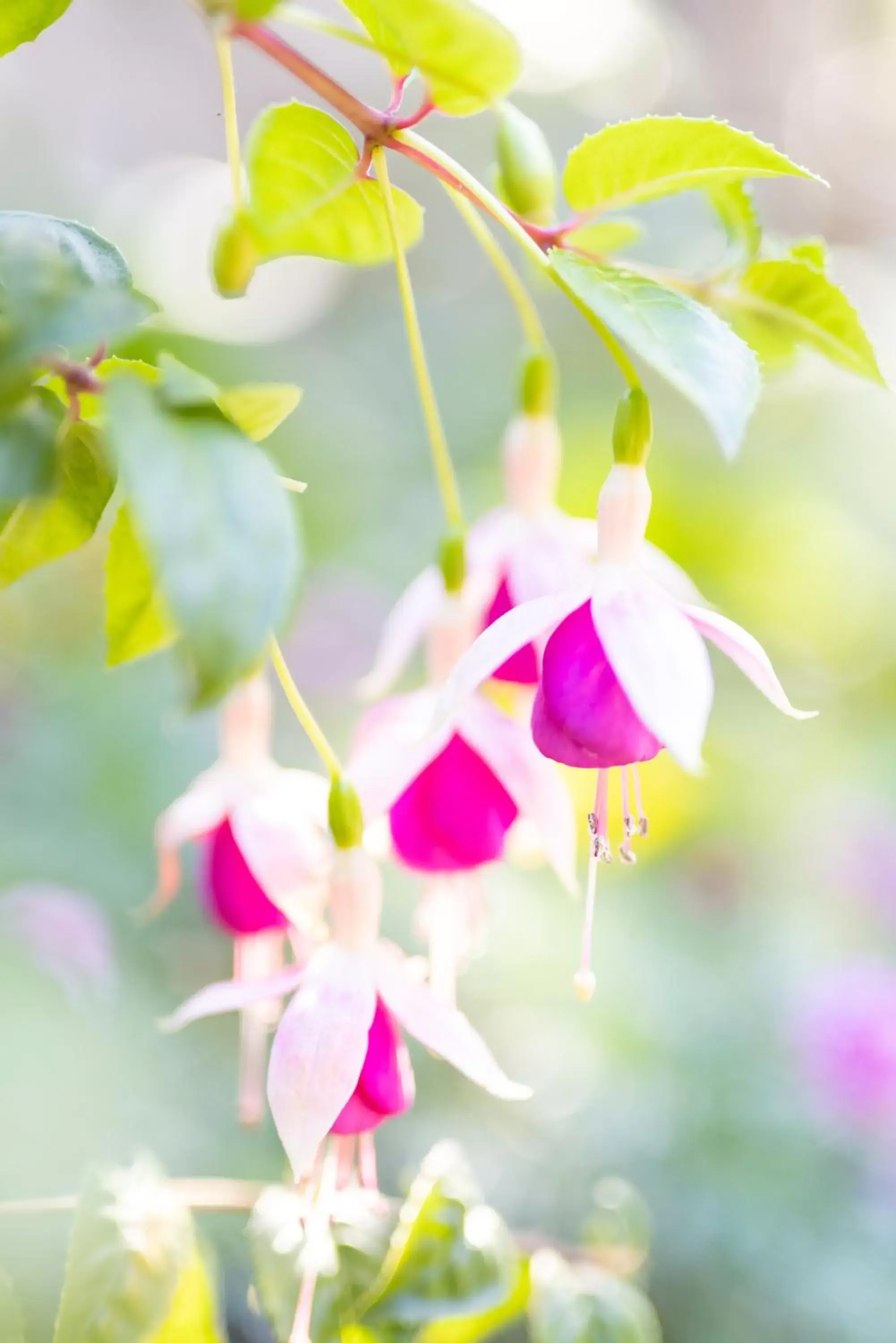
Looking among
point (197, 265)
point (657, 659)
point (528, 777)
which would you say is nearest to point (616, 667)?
point (657, 659)

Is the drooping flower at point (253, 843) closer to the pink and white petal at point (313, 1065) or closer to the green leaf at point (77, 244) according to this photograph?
the pink and white petal at point (313, 1065)

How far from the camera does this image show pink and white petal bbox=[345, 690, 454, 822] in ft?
2.08

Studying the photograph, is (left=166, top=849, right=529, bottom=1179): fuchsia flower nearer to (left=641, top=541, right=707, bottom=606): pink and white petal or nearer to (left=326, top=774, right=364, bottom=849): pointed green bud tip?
(left=326, top=774, right=364, bottom=849): pointed green bud tip

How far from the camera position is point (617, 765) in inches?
21.8

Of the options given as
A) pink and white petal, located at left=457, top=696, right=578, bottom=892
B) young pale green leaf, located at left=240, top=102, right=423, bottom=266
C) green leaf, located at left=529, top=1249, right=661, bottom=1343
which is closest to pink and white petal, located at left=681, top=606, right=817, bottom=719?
pink and white petal, located at left=457, top=696, right=578, bottom=892

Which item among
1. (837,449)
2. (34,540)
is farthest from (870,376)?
(837,449)

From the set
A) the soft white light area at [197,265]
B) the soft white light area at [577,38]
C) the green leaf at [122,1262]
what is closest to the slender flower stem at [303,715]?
the green leaf at [122,1262]

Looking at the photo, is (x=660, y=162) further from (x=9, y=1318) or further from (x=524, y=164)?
(x=9, y=1318)

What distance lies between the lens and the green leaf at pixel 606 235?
25.7 inches

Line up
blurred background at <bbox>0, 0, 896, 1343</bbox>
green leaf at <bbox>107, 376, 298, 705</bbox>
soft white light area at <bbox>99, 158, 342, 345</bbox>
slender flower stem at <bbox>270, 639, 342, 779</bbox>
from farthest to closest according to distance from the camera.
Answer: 1. soft white light area at <bbox>99, 158, 342, 345</bbox>
2. blurred background at <bbox>0, 0, 896, 1343</bbox>
3. slender flower stem at <bbox>270, 639, 342, 779</bbox>
4. green leaf at <bbox>107, 376, 298, 705</bbox>

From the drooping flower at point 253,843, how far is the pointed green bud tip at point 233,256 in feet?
0.86

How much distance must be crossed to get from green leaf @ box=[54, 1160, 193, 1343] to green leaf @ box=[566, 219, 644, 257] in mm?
491

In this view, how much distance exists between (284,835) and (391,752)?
0.08m

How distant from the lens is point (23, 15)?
21.0 inches
